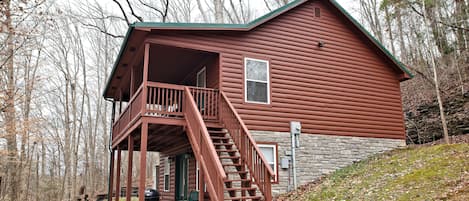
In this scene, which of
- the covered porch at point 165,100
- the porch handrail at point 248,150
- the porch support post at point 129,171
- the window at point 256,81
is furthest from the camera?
the window at point 256,81

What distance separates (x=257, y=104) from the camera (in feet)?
39.0

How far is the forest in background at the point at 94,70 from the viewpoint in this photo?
19.1 metres

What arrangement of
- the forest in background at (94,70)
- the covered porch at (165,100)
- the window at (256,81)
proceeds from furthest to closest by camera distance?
the forest in background at (94,70), the window at (256,81), the covered porch at (165,100)

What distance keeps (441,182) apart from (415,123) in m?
12.3

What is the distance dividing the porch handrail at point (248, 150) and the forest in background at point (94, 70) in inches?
435

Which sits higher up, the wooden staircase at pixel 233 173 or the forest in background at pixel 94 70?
the forest in background at pixel 94 70

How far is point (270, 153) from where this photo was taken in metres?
11.7

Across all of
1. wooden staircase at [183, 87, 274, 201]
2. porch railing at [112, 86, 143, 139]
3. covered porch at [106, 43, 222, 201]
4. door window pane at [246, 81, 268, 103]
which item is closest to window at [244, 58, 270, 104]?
door window pane at [246, 81, 268, 103]

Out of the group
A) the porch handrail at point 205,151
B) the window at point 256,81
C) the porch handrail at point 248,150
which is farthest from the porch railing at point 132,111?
the window at point 256,81

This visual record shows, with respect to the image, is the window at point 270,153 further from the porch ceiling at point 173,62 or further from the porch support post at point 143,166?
the porch support post at point 143,166

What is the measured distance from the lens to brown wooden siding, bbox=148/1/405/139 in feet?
38.4

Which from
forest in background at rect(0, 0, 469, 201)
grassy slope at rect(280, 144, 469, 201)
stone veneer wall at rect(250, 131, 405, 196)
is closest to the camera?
grassy slope at rect(280, 144, 469, 201)

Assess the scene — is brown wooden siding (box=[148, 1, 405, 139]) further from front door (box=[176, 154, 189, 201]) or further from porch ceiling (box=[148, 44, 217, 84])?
front door (box=[176, 154, 189, 201])

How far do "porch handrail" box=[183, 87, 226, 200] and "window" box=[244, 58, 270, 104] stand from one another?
93.5 inches
